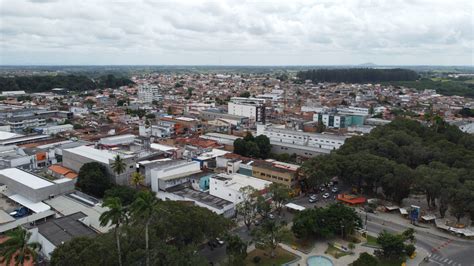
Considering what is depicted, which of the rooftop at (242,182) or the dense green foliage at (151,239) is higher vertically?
the dense green foliage at (151,239)

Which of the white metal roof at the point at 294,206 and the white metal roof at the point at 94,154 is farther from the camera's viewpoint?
the white metal roof at the point at 94,154

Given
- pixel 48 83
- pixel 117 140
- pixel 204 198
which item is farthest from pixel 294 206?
pixel 48 83

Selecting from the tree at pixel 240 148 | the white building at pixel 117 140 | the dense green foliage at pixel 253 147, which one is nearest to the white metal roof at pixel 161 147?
the white building at pixel 117 140

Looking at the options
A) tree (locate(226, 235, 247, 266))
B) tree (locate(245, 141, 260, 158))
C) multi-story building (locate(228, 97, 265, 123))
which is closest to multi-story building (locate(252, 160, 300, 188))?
→ tree (locate(245, 141, 260, 158))

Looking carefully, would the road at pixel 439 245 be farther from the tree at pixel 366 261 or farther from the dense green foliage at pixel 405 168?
the tree at pixel 366 261

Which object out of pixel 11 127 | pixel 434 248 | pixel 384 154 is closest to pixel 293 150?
pixel 384 154

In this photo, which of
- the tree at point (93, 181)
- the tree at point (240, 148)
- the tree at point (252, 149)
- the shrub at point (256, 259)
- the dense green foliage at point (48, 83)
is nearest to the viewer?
the shrub at point (256, 259)

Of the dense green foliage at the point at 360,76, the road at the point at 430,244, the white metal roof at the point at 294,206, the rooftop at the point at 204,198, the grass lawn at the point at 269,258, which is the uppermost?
the dense green foliage at the point at 360,76

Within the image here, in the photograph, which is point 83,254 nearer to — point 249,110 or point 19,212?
point 19,212
